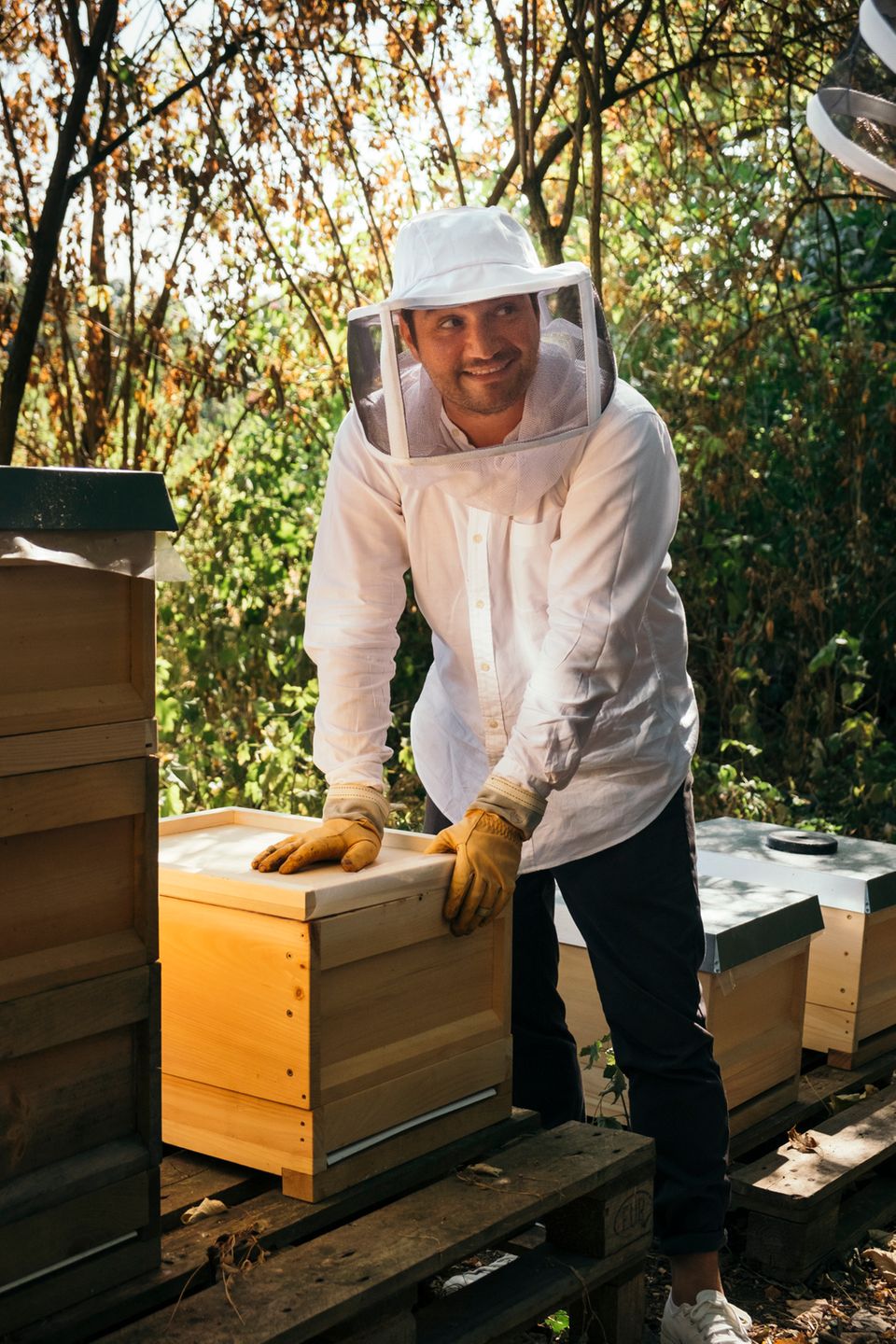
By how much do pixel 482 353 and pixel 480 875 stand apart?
2.43 ft

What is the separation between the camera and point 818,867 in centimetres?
291

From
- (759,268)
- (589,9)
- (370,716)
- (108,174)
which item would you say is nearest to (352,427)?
(370,716)

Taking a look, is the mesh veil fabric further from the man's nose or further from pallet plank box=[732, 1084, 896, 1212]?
pallet plank box=[732, 1084, 896, 1212]

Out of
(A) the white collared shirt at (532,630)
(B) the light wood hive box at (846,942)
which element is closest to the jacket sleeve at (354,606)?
(A) the white collared shirt at (532,630)

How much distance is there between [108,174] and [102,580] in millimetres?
3119

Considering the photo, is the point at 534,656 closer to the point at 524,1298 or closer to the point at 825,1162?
the point at 524,1298

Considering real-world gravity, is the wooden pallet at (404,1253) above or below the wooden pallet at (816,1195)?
above

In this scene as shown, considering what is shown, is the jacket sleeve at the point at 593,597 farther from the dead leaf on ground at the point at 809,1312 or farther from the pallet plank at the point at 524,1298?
the dead leaf on ground at the point at 809,1312

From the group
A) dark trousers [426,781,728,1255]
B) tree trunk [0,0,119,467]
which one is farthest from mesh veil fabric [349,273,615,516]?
tree trunk [0,0,119,467]

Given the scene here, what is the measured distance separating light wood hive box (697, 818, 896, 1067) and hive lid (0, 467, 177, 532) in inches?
71.7

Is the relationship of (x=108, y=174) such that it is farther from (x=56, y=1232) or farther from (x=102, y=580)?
(x=56, y=1232)

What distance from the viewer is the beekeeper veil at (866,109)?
302 cm

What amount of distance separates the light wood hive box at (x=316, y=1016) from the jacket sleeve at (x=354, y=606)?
0.35m

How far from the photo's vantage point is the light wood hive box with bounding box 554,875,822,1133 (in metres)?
2.48
